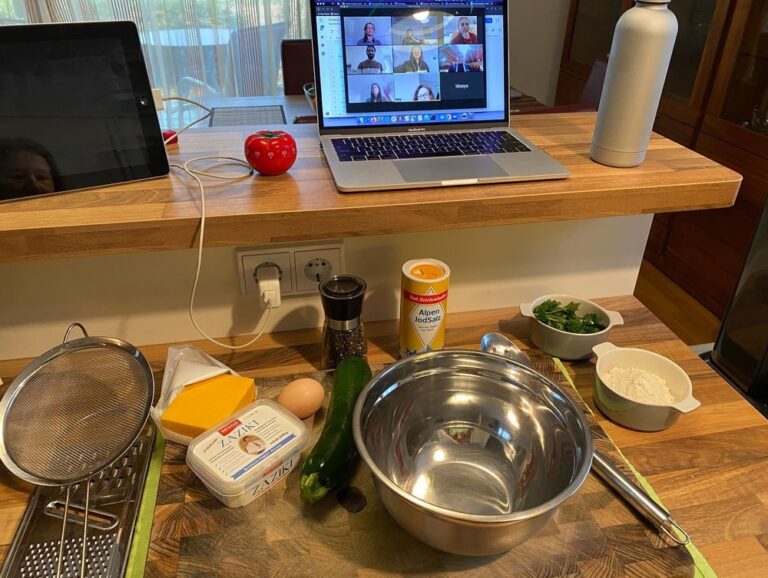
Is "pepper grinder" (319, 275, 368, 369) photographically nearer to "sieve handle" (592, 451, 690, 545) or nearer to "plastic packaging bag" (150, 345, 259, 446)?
"plastic packaging bag" (150, 345, 259, 446)

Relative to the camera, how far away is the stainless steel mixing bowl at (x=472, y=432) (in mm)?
709

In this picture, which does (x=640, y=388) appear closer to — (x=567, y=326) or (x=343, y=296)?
(x=567, y=326)

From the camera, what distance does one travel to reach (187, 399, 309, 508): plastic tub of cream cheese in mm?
682

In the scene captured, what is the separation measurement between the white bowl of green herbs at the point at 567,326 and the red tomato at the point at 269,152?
44 centimetres

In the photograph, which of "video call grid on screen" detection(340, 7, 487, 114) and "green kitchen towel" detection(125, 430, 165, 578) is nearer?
"green kitchen towel" detection(125, 430, 165, 578)

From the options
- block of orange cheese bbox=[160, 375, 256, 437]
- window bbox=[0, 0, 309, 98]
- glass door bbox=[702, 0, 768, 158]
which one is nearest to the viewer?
block of orange cheese bbox=[160, 375, 256, 437]

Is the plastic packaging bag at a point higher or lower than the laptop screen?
lower

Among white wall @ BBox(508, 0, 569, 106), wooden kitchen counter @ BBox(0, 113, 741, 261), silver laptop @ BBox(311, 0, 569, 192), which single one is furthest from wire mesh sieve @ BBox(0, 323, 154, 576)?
white wall @ BBox(508, 0, 569, 106)

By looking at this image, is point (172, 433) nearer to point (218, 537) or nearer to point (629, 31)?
point (218, 537)

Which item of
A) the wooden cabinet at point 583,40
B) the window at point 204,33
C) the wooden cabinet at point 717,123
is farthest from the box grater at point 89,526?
the wooden cabinet at point 583,40

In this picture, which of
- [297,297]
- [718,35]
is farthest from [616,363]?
[718,35]

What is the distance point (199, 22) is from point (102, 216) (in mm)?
2659

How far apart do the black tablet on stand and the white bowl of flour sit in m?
0.72

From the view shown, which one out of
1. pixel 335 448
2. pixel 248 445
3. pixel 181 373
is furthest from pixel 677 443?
pixel 181 373
